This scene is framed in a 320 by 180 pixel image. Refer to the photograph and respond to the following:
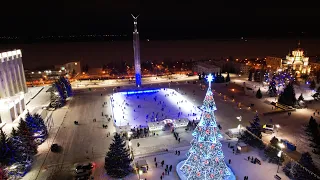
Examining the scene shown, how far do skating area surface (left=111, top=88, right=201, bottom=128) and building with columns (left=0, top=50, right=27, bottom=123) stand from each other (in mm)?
13608

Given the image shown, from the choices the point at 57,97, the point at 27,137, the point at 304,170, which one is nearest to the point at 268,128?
the point at 304,170

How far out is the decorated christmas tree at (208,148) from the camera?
1734cm

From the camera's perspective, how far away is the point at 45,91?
162ft

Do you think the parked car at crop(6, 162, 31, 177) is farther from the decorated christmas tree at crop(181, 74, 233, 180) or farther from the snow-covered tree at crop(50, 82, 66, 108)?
the snow-covered tree at crop(50, 82, 66, 108)

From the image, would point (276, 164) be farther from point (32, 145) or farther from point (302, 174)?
point (32, 145)

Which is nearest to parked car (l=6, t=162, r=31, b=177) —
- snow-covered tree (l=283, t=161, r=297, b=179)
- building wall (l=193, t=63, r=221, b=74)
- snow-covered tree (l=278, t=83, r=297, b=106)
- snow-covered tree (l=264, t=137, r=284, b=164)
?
snow-covered tree (l=264, t=137, r=284, b=164)

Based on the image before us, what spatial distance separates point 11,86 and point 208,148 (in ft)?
128

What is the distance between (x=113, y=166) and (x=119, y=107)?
64.3 feet

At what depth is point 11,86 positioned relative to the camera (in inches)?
1713

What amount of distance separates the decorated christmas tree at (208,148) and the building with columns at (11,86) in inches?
1058

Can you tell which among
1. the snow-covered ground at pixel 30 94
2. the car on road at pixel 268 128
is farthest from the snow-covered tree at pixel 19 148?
the car on road at pixel 268 128

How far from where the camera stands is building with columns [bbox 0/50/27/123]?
33531 mm

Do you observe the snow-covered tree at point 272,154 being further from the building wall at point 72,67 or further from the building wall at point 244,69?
the building wall at point 72,67

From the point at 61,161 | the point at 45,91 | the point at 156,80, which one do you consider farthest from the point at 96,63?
the point at 61,161
